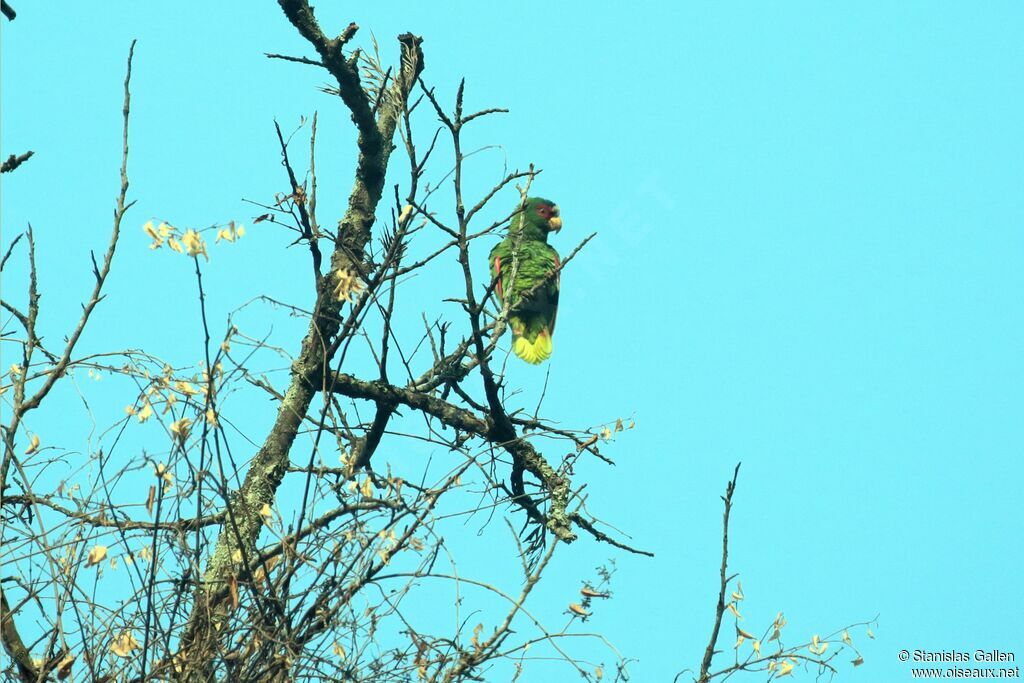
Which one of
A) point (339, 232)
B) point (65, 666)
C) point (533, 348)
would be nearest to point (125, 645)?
point (65, 666)

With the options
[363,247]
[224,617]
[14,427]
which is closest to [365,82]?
[363,247]

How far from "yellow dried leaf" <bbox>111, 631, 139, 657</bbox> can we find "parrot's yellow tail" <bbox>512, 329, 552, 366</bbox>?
331cm

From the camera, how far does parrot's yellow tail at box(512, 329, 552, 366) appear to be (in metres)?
5.42

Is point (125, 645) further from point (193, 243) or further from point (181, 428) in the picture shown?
point (193, 243)

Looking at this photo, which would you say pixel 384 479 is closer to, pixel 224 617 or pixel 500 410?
pixel 224 617

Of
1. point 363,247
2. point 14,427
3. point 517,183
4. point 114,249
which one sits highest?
point 517,183

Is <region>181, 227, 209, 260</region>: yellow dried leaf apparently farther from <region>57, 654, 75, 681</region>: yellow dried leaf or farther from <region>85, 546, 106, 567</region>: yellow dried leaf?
<region>57, 654, 75, 681</region>: yellow dried leaf

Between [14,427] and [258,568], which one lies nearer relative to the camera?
[258,568]

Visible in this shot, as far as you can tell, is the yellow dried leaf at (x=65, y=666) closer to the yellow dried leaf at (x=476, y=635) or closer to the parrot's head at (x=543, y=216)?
the yellow dried leaf at (x=476, y=635)

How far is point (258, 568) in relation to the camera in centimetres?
225

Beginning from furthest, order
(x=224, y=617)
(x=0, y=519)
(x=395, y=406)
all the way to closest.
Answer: (x=395, y=406) → (x=0, y=519) → (x=224, y=617)

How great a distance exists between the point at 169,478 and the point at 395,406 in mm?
1047

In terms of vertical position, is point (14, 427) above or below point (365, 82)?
below

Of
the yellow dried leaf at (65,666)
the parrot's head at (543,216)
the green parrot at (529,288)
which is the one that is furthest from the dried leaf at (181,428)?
the parrot's head at (543,216)
